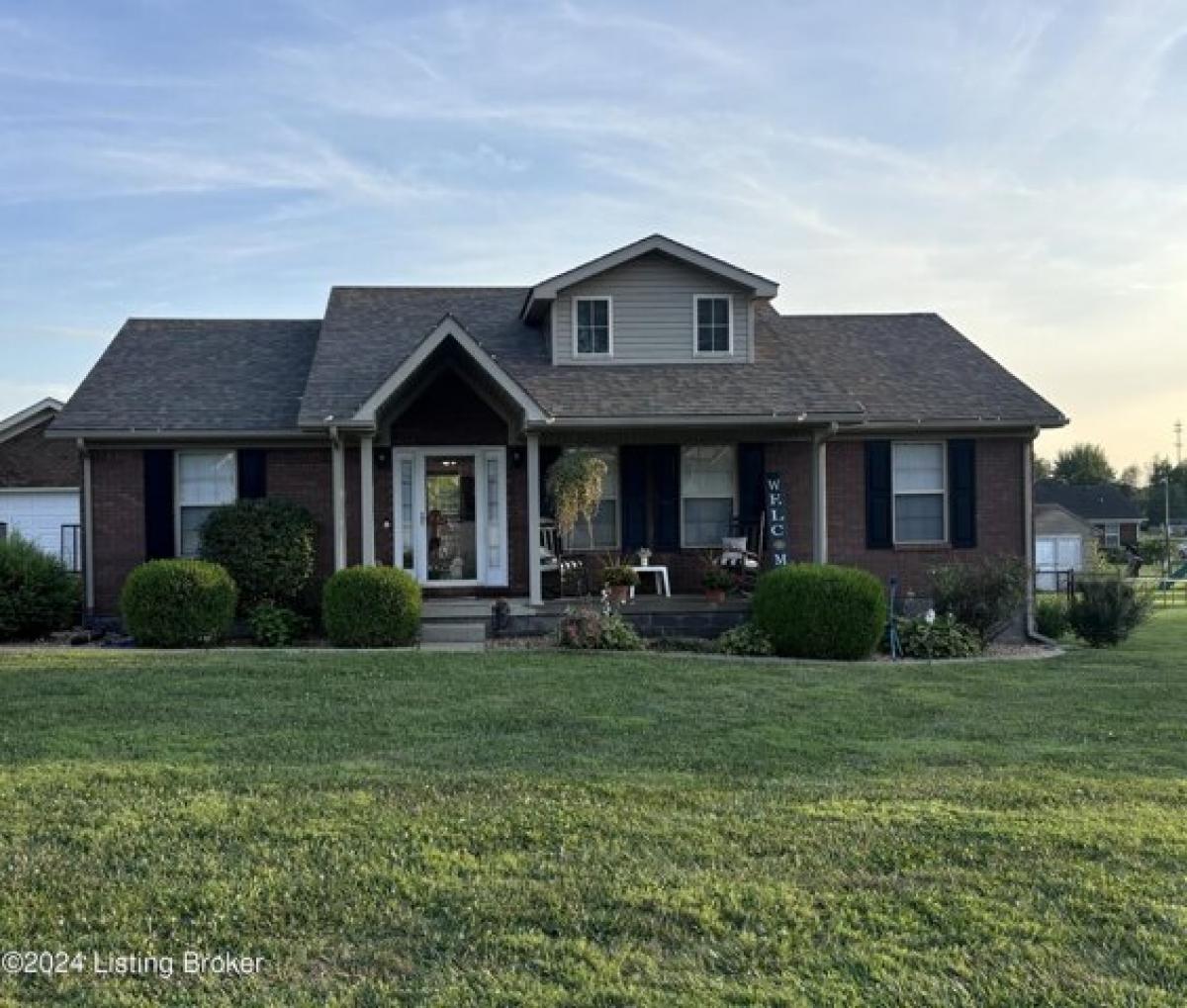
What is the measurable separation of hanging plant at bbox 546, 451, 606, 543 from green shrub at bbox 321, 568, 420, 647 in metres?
2.55

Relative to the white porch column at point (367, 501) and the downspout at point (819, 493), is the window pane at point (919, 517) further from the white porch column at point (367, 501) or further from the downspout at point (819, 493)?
the white porch column at point (367, 501)

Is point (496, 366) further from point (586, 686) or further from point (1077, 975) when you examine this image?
point (1077, 975)

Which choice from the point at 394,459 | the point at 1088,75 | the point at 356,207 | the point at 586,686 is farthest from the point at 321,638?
the point at 1088,75

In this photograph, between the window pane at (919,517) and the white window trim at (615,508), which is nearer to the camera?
the white window trim at (615,508)

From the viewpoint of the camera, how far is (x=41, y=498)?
2525 centimetres

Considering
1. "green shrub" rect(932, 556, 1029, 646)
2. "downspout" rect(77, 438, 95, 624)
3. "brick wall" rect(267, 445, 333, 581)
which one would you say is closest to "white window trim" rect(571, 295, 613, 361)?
"brick wall" rect(267, 445, 333, 581)

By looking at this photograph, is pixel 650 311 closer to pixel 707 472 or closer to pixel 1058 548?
pixel 707 472

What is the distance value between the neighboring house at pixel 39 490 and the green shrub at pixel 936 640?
800 inches

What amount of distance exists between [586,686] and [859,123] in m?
9.47

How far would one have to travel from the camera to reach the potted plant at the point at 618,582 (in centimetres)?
1384

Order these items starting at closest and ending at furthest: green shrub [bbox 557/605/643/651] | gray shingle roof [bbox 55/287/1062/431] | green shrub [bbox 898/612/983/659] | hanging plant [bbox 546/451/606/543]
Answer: green shrub [bbox 557/605/643/651], green shrub [bbox 898/612/983/659], hanging plant [bbox 546/451/606/543], gray shingle roof [bbox 55/287/1062/431]

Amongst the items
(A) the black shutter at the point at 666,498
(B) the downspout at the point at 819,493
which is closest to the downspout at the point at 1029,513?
(B) the downspout at the point at 819,493

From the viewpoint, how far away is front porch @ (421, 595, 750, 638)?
13320mm

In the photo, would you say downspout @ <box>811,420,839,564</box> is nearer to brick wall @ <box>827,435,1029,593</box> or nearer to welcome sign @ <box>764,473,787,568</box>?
welcome sign @ <box>764,473,787,568</box>
